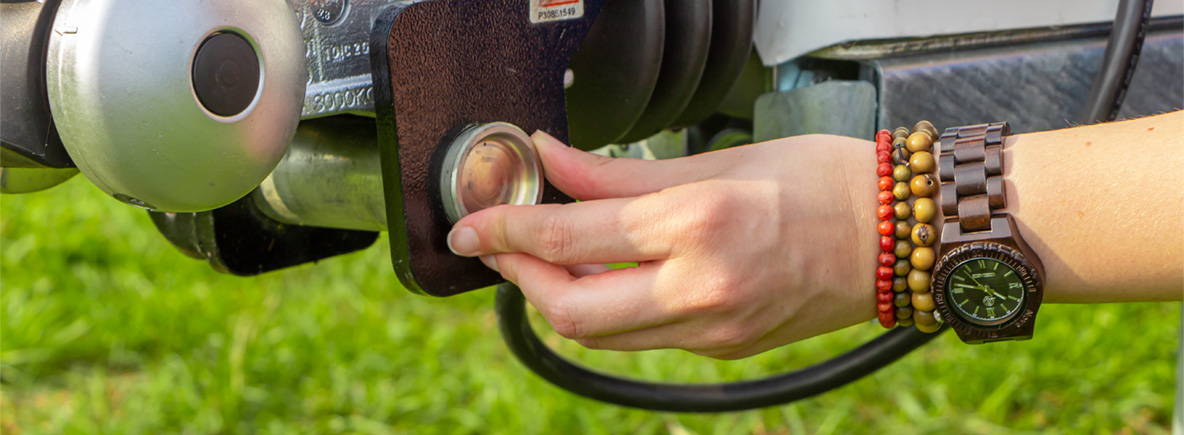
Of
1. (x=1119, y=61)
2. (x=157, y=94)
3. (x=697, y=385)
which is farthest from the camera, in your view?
(x=697, y=385)

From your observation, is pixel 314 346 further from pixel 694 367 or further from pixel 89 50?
pixel 89 50

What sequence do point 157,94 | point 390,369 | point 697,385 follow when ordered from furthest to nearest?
point 390,369 → point 697,385 → point 157,94

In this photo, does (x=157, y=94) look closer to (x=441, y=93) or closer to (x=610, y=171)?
(x=441, y=93)

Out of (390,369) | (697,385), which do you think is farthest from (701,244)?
(390,369)

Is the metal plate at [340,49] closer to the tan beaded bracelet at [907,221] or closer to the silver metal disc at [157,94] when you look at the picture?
the silver metal disc at [157,94]

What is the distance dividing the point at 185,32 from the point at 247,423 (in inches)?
57.3

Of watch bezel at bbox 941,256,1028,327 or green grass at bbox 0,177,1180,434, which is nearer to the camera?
watch bezel at bbox 941,256,1028,327

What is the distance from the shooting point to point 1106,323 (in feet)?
6.48

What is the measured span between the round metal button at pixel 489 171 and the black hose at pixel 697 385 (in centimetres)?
35

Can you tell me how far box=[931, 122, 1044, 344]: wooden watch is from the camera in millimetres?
583

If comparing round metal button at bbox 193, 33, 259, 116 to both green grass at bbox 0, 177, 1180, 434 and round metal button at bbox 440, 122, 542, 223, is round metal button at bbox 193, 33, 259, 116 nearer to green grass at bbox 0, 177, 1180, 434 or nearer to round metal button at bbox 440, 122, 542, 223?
round metal button at bbox 440, 122, 542, 223

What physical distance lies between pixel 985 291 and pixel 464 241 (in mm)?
340

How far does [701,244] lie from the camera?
0.56 metres

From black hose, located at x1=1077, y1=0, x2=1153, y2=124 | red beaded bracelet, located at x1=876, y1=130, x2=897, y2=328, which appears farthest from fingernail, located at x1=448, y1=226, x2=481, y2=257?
black hose, located at x1=1077, y1=0, x2=1153, y2=124
